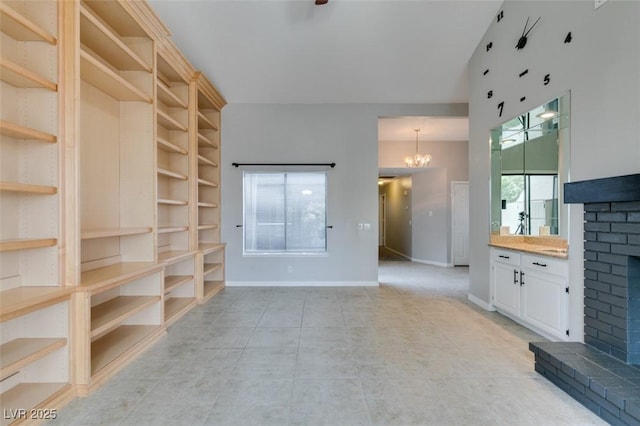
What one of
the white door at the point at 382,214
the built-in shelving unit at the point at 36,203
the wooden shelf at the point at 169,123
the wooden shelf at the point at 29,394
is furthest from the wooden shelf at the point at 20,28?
the white door at the point at 382,214

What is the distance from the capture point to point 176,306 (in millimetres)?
3822

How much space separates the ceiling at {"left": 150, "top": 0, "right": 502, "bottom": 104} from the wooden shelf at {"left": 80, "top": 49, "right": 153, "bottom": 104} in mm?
1516

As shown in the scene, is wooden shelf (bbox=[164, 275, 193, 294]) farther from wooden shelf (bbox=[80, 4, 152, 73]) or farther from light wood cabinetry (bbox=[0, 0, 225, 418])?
wooden shelf (bbox=[80, 4, 152, 73])

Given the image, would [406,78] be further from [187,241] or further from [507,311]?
[187,241]

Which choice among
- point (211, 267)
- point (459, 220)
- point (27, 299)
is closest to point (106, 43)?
point (27, 299)

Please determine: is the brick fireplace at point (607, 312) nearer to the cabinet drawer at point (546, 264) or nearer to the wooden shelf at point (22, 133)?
the cabinet drawer at point (546, 264)

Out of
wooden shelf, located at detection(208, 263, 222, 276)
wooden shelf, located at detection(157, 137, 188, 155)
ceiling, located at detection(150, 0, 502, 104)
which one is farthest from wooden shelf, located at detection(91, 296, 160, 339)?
ceiling, located at detection(150, 0, 502, 104)

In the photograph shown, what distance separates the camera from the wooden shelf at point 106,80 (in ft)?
7.77

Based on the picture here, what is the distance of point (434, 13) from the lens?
383cm

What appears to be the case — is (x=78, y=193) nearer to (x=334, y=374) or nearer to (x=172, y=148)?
(x=172, y=148)

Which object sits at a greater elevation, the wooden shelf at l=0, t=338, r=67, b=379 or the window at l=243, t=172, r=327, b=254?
the window at l=243, t=172, r=327, b=254

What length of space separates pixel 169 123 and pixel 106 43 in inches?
49.3

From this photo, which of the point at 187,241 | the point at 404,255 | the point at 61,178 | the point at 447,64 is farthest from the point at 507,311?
the point at 404,255

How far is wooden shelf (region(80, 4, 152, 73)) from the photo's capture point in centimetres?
234
